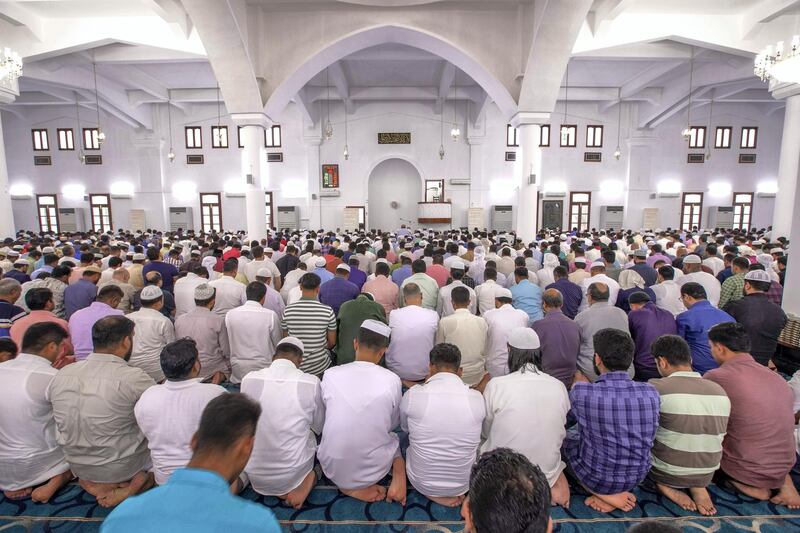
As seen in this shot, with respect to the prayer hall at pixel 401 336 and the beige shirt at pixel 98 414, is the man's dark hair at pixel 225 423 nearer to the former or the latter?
the prayer hall at pixel 401 336

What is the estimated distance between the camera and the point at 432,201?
1492 cm

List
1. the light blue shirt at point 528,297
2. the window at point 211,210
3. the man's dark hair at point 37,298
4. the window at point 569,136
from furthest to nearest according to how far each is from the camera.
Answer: the window at point 211,210
the window at point 569,136
the light blue shirt at point 528,297
the man's dark hair at point 37,298

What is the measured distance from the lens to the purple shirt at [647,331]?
10.1 feet

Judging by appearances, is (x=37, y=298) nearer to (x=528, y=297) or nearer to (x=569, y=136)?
(x=528, y=297)

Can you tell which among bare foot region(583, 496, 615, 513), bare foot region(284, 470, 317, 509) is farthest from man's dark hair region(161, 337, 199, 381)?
bare foot region(583, 496, 615, 513)

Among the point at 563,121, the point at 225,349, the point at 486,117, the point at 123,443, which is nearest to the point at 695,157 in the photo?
the point at 563,121

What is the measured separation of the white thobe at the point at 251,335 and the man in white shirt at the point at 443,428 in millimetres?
1427

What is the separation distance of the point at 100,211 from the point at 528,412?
58.0 feet

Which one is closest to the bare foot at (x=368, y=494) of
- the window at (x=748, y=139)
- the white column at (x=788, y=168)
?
the white column at (x=788, y=168)

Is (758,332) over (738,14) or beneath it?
beneath

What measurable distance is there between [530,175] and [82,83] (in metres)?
11.2

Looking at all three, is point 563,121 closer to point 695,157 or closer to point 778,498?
point 695,157

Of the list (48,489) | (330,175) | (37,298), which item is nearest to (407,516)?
(48,489)

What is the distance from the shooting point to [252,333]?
10.2 feet
